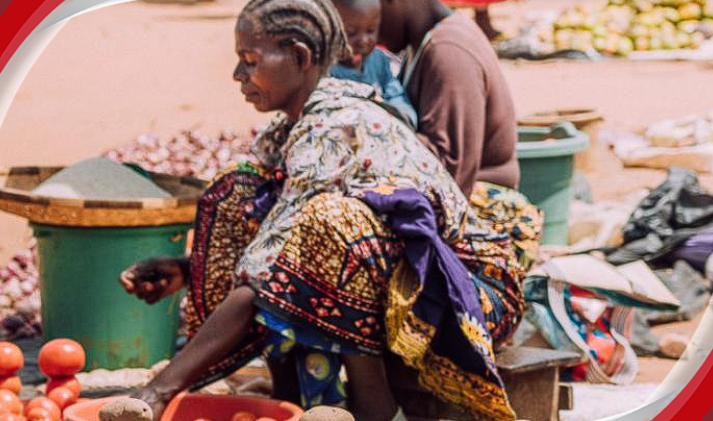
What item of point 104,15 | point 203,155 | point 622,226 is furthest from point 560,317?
point 104,15

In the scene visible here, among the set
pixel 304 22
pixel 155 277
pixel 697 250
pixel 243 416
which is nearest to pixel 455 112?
pixel 304 22

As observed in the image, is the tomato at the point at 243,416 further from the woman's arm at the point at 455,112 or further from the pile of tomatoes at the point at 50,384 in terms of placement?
the woman's arm at the point at 455,112

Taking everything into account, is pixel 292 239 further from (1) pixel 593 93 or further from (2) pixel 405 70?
(1) pixel 593 93

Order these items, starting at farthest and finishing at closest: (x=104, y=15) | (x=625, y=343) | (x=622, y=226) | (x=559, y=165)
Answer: (x=104, y=15)
(x=622, y=226)
(x=559, y=165)
(x=625, y=343)

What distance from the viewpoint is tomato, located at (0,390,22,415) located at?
2905mm

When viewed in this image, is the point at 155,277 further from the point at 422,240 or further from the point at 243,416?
the point at 422,240

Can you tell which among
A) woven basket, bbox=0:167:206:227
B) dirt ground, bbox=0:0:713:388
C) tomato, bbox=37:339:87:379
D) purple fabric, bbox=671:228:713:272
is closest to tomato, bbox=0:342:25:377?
tomato, bbox=37:339:87:379

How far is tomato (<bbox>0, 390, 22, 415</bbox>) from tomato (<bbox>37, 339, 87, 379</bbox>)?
14 centimetres

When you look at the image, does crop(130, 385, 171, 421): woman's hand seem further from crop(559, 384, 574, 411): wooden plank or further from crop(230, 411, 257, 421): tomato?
crop(559, 384, 574, 411): wooden plank

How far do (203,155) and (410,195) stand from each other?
3235 millimetres

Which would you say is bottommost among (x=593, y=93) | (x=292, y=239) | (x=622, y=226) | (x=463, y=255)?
(x=593, y=93)

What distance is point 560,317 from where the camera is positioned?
3752mm

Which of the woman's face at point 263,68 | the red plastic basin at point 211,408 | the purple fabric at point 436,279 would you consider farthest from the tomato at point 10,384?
the purple fabric at point 436,279

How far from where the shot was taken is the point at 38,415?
9.25 feet
